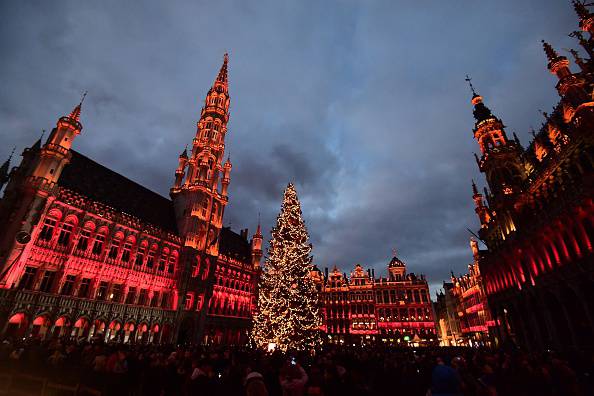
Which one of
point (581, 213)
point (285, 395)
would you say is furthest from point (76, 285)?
point (581, 213)

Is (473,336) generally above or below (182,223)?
below

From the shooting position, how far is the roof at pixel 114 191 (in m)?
37.0

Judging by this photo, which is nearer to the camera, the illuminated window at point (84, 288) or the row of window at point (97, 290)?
the row of window at point (97, 290)

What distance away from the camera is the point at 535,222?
1222 inches

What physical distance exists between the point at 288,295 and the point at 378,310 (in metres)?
66.7

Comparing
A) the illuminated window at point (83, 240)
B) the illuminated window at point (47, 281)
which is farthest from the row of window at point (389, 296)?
the illuminated window at point (47, 281)

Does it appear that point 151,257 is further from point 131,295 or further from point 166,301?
point 166,301

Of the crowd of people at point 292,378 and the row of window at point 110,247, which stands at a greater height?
the row of window at point 110,247

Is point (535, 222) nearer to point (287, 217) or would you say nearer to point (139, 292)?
point (287, 217)

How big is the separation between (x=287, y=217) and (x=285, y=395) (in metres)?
18.4

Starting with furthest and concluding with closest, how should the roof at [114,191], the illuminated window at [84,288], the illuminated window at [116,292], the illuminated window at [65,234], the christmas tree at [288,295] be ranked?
1. the roof at [114,191]
2. the illuminated window at [116,292]
3. the illuminated window at [84,288]
4. the illuminated window at [65,234]
5. the christmas tree at [288,295]

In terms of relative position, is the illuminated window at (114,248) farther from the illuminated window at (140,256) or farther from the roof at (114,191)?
the roof at (114,191)

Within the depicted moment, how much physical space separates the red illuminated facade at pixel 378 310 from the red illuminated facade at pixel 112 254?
1299 inches

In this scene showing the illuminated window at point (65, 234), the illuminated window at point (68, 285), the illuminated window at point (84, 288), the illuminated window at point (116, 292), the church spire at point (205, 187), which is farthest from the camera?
the church spire at point (205, 187)
